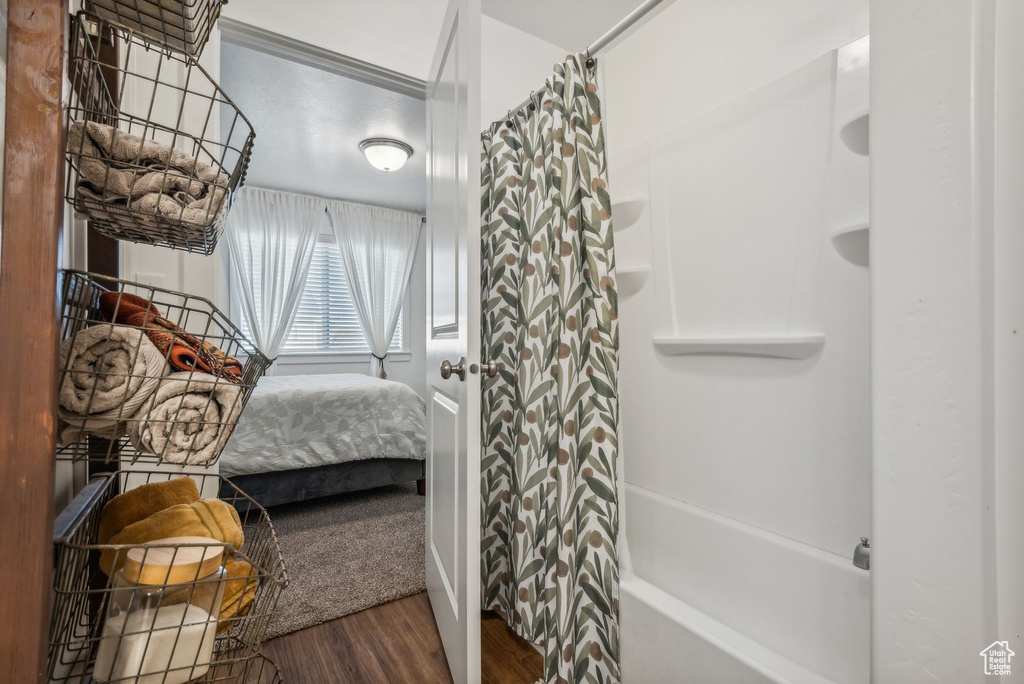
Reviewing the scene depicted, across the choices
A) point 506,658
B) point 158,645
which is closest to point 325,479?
point 506,658

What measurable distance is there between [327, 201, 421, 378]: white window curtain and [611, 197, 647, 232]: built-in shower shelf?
3.70 metres

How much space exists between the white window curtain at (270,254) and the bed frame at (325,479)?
81.5 inches

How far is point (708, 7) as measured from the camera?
69.9 inches

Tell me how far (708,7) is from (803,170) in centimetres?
84

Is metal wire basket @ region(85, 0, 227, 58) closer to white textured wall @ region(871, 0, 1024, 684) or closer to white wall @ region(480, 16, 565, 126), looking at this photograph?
white textured wall @ region(871, 0, 1024, 684)

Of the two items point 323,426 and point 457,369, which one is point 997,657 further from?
point 323,426

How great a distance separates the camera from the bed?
2.69 m

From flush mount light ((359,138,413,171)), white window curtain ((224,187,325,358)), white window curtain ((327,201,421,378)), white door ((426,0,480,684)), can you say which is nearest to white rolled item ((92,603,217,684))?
white door ((426,0,480,684))

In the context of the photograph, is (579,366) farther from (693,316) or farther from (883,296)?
(883,296)

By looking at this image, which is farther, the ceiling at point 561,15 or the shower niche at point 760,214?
the ceiling at point 561,15

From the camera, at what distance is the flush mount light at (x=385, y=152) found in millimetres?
3461

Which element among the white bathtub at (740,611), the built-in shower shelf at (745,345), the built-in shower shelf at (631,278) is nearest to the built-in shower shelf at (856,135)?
the built-in shower shelf at (745,345)

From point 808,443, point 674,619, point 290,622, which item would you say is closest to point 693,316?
point 808,443

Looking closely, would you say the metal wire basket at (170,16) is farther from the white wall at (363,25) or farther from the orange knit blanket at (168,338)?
the white wall at (363,25)
